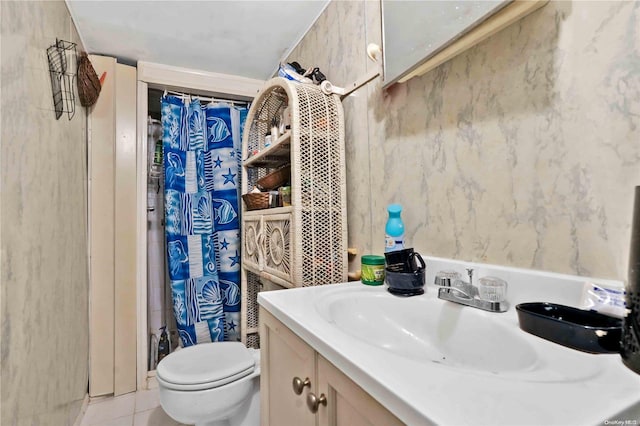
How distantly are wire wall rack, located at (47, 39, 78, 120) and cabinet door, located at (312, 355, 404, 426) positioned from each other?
4.96ft

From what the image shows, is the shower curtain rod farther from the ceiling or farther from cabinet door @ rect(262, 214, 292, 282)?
cabinet door @ rect(262, 214, 292, 282)

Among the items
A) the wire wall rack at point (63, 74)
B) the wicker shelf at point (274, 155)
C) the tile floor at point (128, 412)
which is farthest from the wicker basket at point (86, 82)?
the tile floor at point (128, 412)

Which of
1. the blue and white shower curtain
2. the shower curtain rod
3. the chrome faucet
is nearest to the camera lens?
the chrome faucet

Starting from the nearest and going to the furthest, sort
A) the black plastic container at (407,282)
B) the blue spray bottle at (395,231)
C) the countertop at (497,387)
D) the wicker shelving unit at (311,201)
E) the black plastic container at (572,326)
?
the countertop at (497,387), the black plastic container at (572,326), the black plastic container at (407,282), the blue spray bottle at (395,231), the wicker shelving unit at (311,201)

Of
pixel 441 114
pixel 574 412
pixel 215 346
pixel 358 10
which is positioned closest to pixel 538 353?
pixel 574 412

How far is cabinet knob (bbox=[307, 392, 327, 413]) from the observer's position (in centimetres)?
58

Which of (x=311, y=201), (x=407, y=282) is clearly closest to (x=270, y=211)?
(x=311, y=201)

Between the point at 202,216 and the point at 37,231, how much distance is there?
100 centimetres

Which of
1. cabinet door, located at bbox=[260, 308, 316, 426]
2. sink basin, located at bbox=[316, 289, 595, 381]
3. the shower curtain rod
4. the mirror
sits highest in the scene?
the shower curtain rod

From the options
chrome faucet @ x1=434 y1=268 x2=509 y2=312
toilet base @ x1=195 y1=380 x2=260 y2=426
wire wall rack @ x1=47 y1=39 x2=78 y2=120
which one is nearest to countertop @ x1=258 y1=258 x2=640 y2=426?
chrome faucet @ x1=434 y1=268 x2=509 y2=312

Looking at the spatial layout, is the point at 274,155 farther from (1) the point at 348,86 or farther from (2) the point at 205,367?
(2) the point at 205,367

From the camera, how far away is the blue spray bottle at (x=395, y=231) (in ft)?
3.28

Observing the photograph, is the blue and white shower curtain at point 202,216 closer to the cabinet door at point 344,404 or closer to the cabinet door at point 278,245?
the cabinet door at point 278,245

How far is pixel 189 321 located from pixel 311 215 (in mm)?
1319
